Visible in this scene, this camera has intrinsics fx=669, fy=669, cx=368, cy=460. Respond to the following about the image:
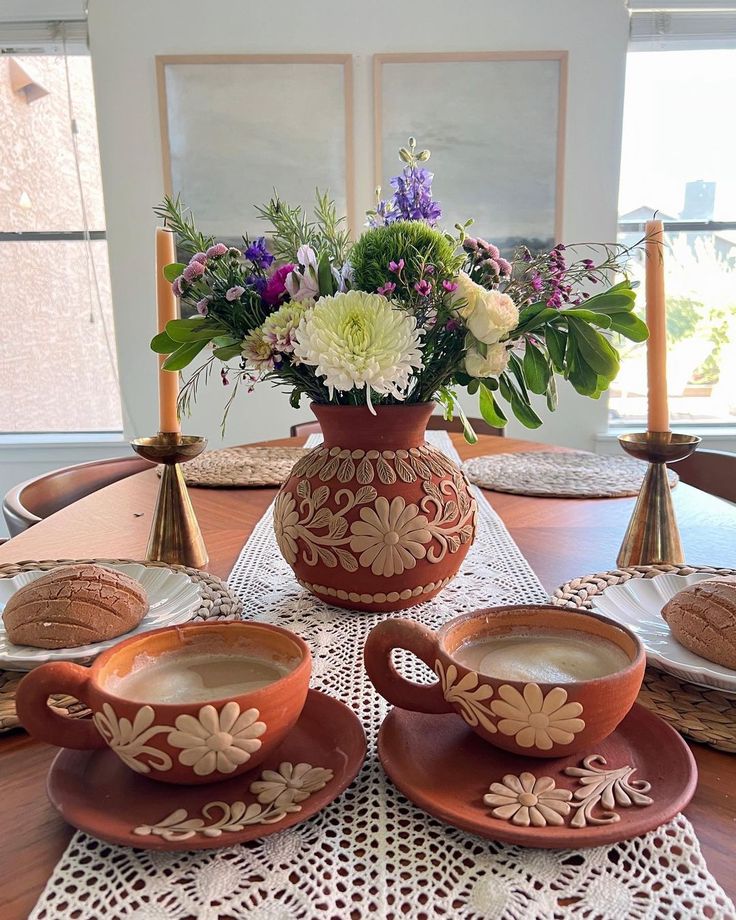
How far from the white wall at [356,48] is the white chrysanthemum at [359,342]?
248 cm

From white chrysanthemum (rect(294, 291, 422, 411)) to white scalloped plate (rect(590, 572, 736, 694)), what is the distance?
0.28m

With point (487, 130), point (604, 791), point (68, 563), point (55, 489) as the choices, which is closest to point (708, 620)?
point (604, 791)

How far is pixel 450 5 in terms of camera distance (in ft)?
8.85

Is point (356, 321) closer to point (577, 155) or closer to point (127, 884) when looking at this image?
point (127, 884)

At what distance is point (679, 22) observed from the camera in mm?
2771

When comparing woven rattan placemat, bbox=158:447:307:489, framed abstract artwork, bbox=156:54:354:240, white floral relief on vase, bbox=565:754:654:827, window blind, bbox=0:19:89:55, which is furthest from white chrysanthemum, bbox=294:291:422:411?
window blind, bbox=0:19:89:55

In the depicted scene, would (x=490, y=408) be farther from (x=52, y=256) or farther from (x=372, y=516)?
(x=52, y=256)

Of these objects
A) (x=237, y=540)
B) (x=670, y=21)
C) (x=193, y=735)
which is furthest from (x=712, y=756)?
(x=670, y=21)

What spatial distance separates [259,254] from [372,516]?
0.88 feet

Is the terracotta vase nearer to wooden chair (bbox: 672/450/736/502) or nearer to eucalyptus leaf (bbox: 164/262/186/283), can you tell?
eucalyptus leaf (bbox: 164/262/186/283)

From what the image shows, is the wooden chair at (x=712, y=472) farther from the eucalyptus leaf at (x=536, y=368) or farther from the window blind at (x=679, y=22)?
the window blind at (x=679, y=22)

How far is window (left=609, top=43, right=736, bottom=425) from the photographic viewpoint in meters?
2.92

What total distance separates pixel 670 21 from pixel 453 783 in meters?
3.33

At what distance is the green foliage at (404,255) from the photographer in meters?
0.59
